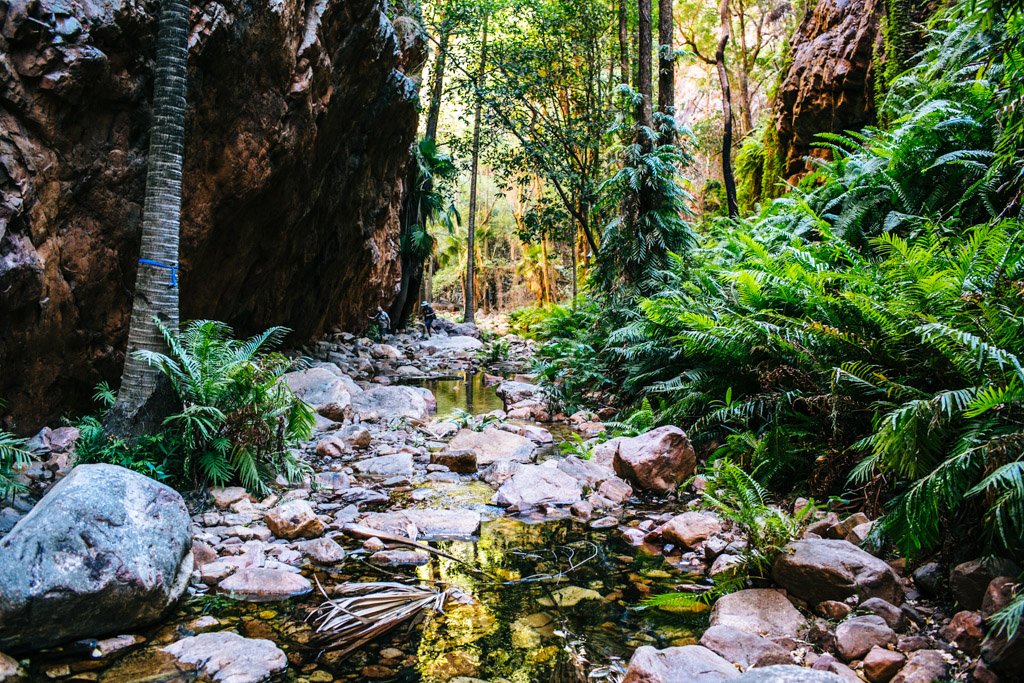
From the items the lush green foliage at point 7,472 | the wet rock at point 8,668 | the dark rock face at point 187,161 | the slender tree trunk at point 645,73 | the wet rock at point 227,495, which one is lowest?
the wet rock at point 8,668

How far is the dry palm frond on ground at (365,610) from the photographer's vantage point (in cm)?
241

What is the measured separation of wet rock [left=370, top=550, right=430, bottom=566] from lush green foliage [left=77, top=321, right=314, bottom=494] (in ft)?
3.95

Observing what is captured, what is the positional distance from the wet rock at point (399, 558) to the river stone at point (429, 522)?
0.72 ft

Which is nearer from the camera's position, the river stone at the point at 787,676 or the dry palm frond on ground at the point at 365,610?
the river stone at the point at 787,676

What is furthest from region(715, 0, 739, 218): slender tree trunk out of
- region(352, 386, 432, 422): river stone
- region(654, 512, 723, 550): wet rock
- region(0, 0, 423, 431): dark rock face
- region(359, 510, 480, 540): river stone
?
region(359, 510, 480, 540): river stone

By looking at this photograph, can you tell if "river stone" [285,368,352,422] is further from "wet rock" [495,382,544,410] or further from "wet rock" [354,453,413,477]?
"wet rock" [495,382,544,410]

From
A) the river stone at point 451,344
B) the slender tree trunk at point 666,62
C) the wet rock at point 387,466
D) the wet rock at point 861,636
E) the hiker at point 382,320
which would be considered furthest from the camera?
the river stone at point 451,344

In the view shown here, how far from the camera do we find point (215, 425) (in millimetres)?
3904

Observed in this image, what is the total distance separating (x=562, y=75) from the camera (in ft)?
46.0

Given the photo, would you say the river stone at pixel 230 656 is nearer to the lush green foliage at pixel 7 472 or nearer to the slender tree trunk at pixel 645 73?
the lush green foliage at pixel 7 472

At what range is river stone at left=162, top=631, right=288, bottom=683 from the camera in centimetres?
213

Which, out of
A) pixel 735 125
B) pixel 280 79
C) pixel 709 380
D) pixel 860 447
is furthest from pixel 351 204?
pixel 735 125

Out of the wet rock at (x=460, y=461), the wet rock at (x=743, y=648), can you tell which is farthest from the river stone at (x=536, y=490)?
the wet rock at (x=743, y=648)

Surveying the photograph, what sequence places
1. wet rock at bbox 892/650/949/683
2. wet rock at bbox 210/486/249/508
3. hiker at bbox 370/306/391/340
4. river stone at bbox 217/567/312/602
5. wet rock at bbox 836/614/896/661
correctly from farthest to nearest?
hiker at bbox 370/306/391/340
wet rock at bbox 210/486/249/508
river stone at bbox 217/567/312/602
wet rock at bbox 836/614/896/661
wet rock at bbox 892/650/949/683
